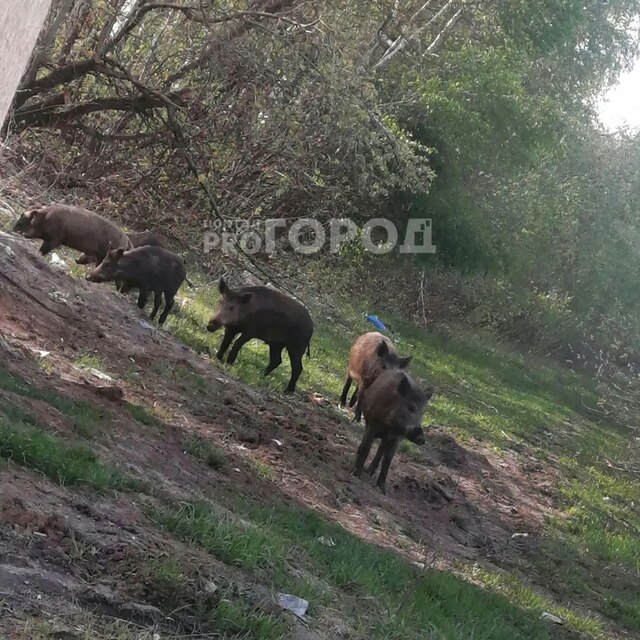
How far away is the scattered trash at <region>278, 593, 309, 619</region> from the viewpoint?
520 cm

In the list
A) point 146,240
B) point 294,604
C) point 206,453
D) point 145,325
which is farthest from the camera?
Answer: point 146,240

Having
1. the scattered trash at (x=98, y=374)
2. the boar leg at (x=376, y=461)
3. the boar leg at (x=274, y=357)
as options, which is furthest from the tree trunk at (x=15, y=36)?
the boar leg at (x=274, y=357)

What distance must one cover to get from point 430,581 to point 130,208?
942cm

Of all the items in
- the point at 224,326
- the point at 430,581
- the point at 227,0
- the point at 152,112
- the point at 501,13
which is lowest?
the point at 430,581

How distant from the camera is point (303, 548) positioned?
650 centimetres

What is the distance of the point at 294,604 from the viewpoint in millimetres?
5273

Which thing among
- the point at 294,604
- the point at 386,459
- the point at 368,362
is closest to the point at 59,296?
the point at 386,459

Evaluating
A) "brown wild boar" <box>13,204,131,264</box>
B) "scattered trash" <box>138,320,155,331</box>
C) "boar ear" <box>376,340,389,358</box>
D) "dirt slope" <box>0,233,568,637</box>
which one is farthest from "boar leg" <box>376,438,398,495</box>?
"brown wild boar" <box>13,204,131,264</box>

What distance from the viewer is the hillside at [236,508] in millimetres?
4625

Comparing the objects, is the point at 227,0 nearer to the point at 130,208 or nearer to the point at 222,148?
the point at 222,148

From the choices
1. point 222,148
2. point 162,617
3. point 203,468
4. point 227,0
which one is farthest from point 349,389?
point 162,617

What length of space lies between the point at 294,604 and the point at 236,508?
1419 millimetres

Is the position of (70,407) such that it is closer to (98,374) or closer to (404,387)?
(98,374)

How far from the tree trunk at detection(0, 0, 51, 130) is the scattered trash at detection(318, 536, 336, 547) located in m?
4.87
